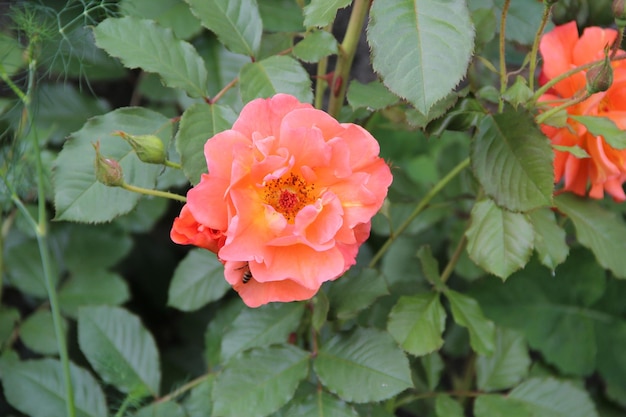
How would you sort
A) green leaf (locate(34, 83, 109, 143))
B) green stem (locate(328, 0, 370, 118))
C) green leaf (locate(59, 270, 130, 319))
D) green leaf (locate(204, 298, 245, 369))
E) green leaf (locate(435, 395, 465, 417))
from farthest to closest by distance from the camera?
green leaf (locate(34, 83, 109, 143)) < green leaf (locate(59, 270, 130, 319)) < green leaf (locate(204, 298, 245, 369)) < green leaf (locate(435, 395, 465, 417)) < green stem (locate(328, 0, 370, 118))

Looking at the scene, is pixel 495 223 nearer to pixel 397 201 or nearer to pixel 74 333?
pixel 397 201

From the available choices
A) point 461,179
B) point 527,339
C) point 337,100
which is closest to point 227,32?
point 337,100

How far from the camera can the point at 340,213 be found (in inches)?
26.4

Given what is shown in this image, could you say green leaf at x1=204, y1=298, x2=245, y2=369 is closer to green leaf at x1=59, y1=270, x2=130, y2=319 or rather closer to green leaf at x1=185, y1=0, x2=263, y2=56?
green leaf at x1=59, y1=270, x2=130, y2=319

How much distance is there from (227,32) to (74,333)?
0.84 meters

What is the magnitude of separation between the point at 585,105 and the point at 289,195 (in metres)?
0.39

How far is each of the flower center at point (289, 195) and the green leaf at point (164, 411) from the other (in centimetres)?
40

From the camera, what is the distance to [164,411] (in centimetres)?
98

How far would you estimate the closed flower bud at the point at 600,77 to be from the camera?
27.4 inches

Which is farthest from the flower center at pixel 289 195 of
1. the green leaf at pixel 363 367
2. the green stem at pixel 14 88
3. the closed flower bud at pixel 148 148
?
the green stem at pixel 14 88

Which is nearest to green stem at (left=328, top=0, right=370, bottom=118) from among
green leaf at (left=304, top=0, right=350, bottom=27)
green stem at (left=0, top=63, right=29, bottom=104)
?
green leaf at (left=304, top=0, right=350, bottom=27)

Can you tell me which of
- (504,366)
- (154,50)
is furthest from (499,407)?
(154,50)

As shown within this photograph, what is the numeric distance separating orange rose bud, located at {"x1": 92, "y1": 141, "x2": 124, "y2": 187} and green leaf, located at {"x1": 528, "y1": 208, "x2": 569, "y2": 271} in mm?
492

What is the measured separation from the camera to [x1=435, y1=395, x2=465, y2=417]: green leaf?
972 mm
